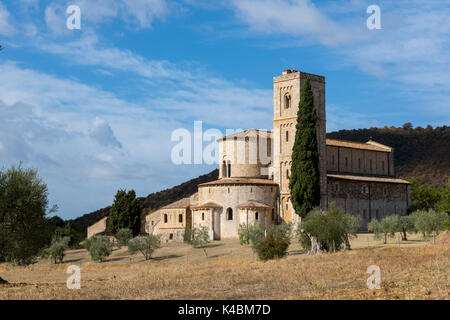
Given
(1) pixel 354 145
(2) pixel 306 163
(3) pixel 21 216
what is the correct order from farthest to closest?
(1) pixel 354 145 → (2) pixel 306 163 → (3) pixel 21 216

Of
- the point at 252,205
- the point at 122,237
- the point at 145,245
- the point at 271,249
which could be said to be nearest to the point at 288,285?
the point at 271,249

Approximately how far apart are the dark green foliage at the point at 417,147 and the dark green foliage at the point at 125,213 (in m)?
50.3

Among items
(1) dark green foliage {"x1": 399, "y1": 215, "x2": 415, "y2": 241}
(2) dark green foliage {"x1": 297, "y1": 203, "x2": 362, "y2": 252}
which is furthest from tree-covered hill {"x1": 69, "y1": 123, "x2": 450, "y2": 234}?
(2) dark green foliage {"x1": 297, "y1": 203, "x2": 362, "y2": 252}

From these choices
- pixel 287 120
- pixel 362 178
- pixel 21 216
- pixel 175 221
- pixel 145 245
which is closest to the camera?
pixel 21 216

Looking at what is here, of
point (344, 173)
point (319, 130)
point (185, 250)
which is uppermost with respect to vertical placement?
point (319, 130)

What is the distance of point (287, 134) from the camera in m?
59.9

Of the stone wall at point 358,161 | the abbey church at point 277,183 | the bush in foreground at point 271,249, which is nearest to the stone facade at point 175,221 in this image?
the abbey church at point 277,183

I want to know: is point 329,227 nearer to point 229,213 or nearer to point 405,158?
point 229,213

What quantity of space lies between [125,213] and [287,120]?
843 inches

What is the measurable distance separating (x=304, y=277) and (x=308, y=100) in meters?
26.5

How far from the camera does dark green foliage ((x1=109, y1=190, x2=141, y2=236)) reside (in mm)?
65250

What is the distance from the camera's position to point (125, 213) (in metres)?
65.5
